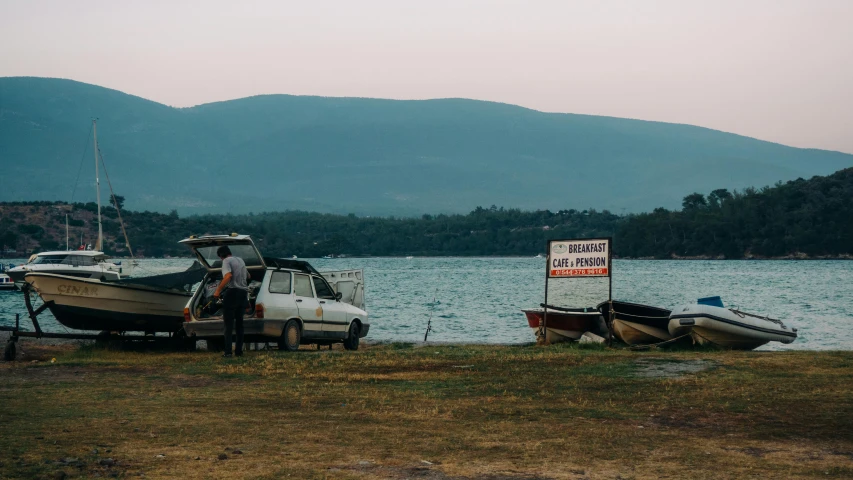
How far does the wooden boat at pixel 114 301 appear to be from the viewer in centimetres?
2148

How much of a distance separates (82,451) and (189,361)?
373 inches

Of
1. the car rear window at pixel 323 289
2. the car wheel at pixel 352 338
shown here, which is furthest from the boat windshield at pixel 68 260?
the car rear window at pixel 323 289

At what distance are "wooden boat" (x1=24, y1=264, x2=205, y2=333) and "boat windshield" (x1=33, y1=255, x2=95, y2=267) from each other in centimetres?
3960

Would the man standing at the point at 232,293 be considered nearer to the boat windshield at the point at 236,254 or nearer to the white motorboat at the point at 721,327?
the boat windshield at the point at 236,254

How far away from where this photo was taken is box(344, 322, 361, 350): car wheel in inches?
936

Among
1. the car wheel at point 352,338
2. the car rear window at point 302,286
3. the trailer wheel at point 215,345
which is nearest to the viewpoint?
the car rear window at point 302,286

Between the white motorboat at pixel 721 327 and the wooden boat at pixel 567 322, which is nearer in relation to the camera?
the white motorboat at pixel 721 327

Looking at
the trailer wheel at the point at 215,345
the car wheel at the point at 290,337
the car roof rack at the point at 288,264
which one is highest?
→ the car roof rack at the point at 288,264

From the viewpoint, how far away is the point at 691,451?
10.1 metres

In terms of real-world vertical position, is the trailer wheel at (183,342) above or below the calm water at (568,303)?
above

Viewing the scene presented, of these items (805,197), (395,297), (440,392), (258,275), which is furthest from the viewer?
(805,197)

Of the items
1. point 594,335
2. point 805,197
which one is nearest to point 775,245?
point 805,197

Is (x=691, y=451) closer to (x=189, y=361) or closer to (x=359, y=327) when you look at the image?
(x=189, y=361)

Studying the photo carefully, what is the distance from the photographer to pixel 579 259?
75.2ft
